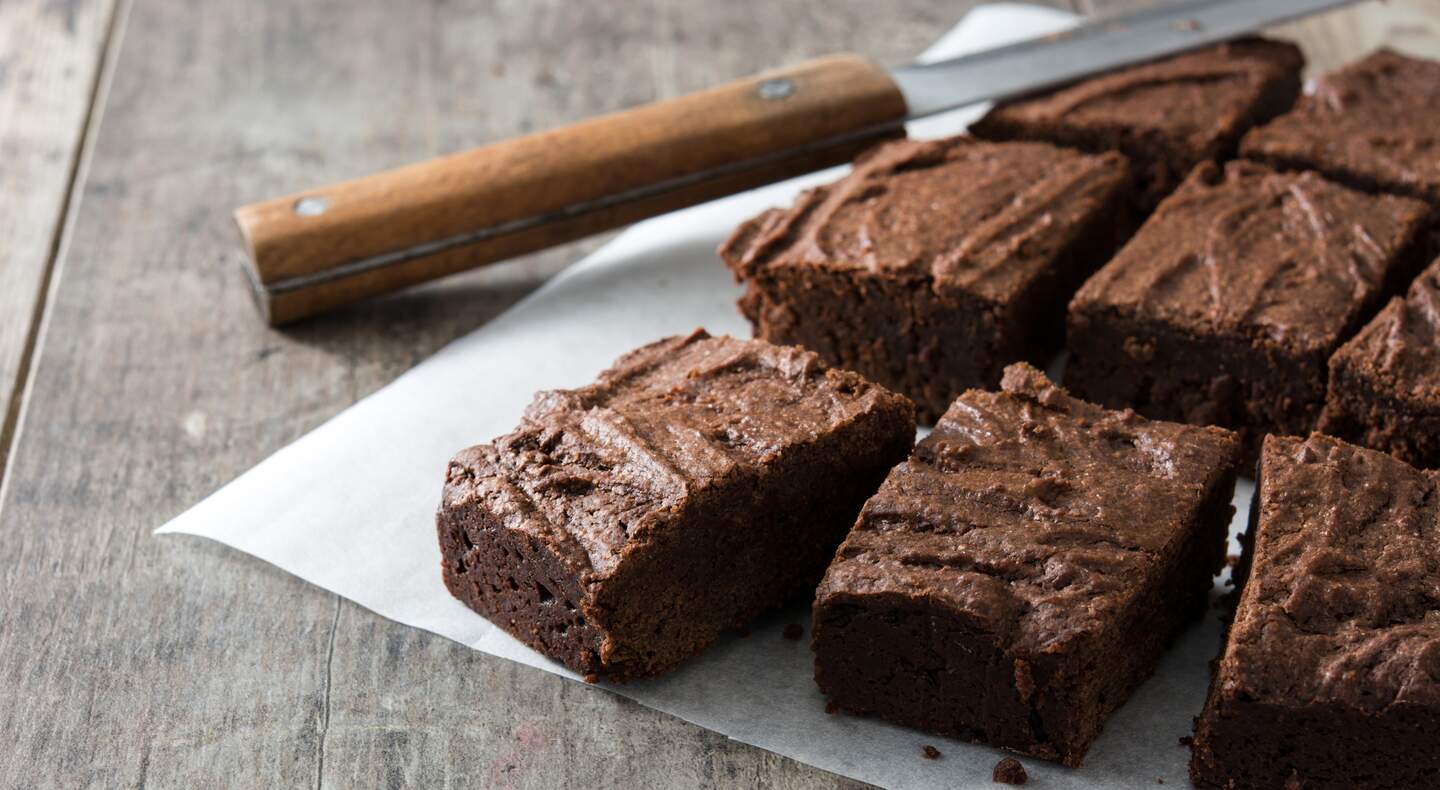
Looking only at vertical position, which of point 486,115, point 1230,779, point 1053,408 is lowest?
point 486,115

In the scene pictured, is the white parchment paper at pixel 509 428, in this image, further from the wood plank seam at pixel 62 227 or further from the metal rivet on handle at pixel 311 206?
the wood plank seam at pixel 62 227

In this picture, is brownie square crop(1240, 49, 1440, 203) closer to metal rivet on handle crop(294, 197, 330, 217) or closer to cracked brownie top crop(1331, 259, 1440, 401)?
cracked brownie top crop(1331, 259, 1440, 401)

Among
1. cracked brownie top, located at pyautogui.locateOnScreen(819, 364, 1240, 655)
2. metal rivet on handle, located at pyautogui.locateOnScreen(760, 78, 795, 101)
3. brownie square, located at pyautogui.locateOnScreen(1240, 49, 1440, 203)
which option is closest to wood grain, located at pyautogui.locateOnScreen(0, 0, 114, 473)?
metal rivet on handle, located at pyautogui.locateOnScreen(760, 78, 795, 101)

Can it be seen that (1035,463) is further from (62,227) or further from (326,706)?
(62,227)

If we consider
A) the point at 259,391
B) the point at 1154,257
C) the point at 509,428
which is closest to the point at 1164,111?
the point at 1154,257

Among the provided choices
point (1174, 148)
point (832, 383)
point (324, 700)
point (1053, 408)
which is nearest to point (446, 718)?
point (324, 700)

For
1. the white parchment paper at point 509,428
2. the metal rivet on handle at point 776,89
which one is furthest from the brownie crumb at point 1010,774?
the metal rivet on handle at point 776,89

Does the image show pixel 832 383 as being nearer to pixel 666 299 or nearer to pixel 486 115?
pixel 666 299
